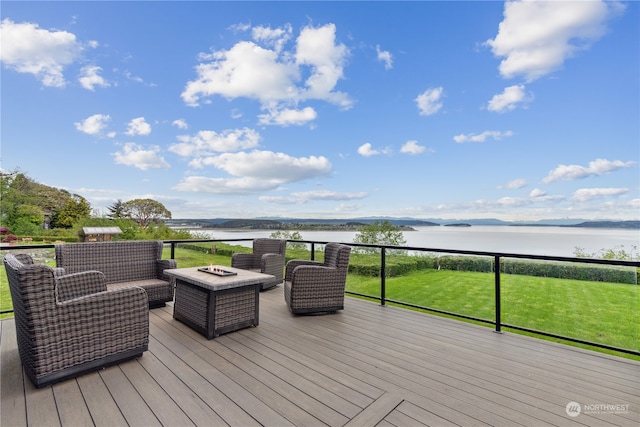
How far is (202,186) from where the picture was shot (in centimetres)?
1223

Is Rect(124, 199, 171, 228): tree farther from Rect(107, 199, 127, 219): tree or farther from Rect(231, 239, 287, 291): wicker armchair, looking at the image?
Rect(231, 239, 287, 291): wicker armchair

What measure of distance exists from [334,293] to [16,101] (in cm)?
1154

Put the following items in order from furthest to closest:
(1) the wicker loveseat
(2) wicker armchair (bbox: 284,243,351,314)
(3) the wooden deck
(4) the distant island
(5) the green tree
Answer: (5) the green tree → (4) the distant island → (2) wicker armchair (bbox: 284,243,351,314) → (1) the wicker loveseat → (3) the wooden deck

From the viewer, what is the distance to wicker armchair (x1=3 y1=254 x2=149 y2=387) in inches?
77.0

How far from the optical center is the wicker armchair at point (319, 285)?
12.3ft

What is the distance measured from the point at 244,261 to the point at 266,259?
593 mm

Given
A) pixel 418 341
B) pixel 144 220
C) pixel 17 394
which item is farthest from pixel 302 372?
pixel 144 220

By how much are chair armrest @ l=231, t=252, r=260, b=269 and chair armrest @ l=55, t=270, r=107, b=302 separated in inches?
93.0

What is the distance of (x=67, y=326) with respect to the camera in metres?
2.08

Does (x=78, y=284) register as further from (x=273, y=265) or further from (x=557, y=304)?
(x=557, y=304)

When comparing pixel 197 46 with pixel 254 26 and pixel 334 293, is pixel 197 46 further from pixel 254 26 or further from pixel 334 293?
pixel 334 293

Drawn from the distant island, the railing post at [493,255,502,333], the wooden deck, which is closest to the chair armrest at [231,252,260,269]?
the wooden deck

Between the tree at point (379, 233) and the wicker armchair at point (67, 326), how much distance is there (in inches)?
292

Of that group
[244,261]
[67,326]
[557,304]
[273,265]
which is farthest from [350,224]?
[67,326]
